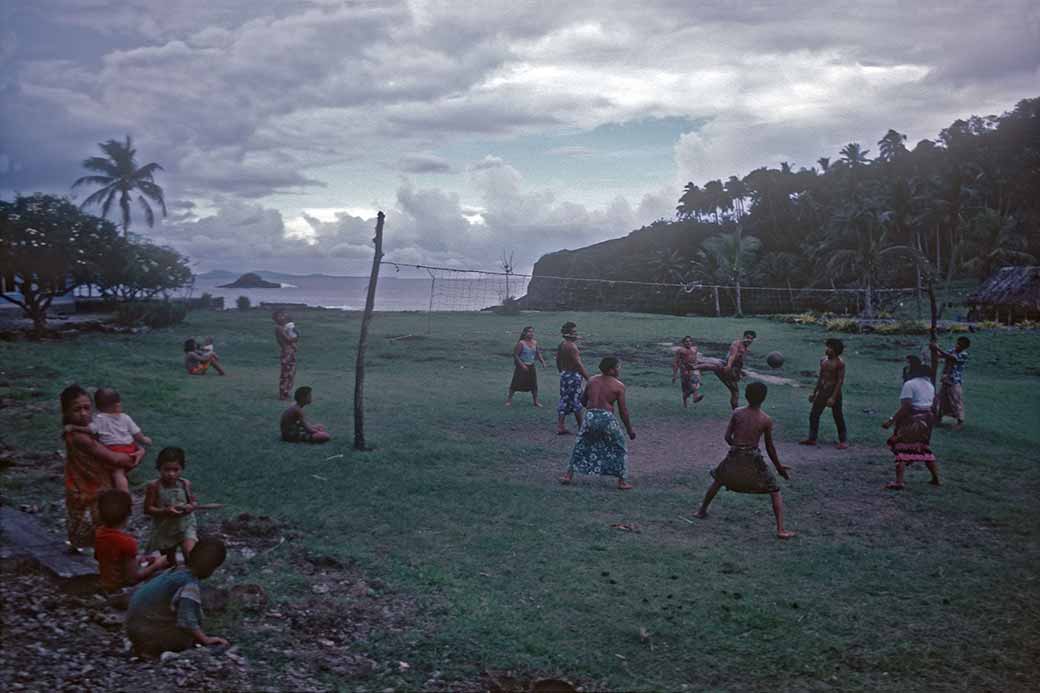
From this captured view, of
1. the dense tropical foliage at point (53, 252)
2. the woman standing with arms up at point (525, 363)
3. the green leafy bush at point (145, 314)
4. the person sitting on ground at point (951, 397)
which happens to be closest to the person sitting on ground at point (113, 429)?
the woman standing with arms up at point (525, 363)

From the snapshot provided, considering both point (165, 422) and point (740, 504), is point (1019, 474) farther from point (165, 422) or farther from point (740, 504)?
point (165, 422)

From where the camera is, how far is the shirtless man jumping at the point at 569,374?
40.3 ft

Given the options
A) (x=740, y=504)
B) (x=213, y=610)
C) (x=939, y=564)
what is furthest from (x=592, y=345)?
(x=213, y=610)

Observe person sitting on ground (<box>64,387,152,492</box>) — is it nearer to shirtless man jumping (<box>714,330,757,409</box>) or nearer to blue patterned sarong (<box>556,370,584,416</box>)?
blue patterned sarong (<box>556,370,584,416</box>)

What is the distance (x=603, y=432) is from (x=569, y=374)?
3.24 metres

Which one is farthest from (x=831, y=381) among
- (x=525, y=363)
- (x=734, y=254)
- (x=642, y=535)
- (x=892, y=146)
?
(x=892, y=146)

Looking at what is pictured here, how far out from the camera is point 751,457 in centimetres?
775

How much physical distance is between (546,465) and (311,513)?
11.9 feet

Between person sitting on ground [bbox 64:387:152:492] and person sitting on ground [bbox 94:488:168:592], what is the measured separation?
937 mm

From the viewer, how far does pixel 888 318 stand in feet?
123

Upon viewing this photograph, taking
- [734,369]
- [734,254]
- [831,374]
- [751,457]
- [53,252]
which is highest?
[734,254]

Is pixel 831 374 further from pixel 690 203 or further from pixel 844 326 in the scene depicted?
pixel 690 203

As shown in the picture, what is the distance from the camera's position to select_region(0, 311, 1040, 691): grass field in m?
5.40

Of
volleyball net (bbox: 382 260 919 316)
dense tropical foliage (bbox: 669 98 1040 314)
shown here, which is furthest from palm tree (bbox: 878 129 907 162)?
volleyball net (bbox: 382 260 919 316)
